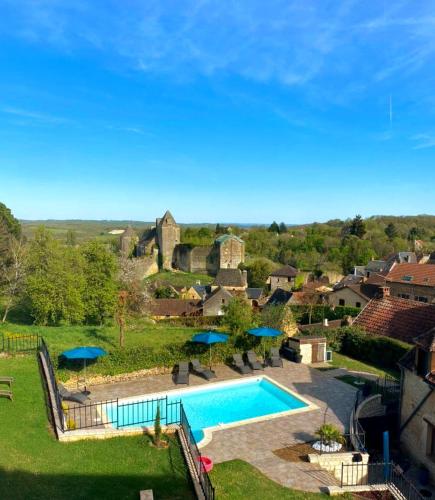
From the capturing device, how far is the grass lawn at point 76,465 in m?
9.23

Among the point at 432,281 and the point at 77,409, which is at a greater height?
the point at 432,281

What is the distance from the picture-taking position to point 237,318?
22891 mm

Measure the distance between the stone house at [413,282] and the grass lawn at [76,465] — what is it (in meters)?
35.2

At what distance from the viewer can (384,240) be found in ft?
313

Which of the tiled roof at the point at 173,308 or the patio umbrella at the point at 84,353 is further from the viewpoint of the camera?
the tiled roof at the point at 173,308

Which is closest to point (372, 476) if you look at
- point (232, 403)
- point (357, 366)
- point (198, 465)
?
point (198, 465)

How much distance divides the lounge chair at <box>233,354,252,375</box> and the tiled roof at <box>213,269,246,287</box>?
35.8m

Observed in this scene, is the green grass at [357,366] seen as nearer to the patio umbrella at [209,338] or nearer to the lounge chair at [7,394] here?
the patio umbrella at [209,338]

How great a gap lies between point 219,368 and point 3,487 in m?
13.6

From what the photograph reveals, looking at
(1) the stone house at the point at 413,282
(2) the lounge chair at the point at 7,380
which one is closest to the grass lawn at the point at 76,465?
(2) the lounge chair at the point at 7,380

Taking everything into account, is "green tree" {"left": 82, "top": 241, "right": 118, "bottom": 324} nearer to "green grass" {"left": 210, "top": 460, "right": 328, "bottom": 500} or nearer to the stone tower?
"green grass" {"left": 210, "top": 460, "right": 328, "bottom": 500}

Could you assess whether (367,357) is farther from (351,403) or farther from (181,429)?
(181,429)

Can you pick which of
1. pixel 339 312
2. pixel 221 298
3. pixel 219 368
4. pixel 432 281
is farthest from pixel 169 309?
pixel 432 281

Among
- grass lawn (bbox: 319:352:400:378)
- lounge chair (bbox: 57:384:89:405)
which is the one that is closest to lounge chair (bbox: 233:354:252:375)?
grass lawn (bbox: 319:352:400:378)
